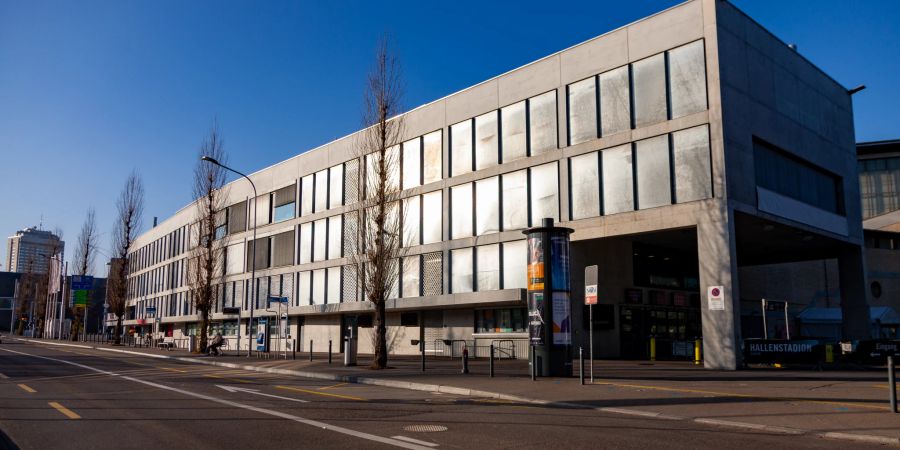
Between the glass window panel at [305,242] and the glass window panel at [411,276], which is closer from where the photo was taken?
the glass window panel at [411,276]

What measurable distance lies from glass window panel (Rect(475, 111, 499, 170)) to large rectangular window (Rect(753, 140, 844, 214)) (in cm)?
1195

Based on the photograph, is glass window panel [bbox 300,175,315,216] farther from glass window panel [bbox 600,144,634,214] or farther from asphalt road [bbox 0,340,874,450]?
asphalt road [bbox 0,340,874,450]

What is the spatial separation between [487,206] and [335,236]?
550 inches

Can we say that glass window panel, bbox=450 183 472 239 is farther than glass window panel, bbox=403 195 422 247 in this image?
No

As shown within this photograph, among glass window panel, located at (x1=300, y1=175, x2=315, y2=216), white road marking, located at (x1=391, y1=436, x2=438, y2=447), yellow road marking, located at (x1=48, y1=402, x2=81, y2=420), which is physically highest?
glass window panel, located at (x1=300, y1=175, x2=315, y2=216)

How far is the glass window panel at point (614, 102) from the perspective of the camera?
27484mm

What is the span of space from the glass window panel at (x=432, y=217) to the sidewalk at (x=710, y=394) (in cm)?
1383

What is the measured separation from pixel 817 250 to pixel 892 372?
94.5 ft

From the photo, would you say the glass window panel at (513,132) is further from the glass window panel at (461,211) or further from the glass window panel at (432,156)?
the glass window panel at (432,156)

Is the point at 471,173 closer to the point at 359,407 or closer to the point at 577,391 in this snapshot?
the point at 577,391

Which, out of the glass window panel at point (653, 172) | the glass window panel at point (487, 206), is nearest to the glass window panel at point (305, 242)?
the glass window panel at point (487, 206)

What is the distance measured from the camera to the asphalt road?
8898mm

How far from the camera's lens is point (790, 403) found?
12.8m

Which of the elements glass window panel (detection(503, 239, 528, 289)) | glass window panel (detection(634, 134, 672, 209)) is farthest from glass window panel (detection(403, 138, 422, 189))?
glass window panel (detection(634, 134, 672, 209))
